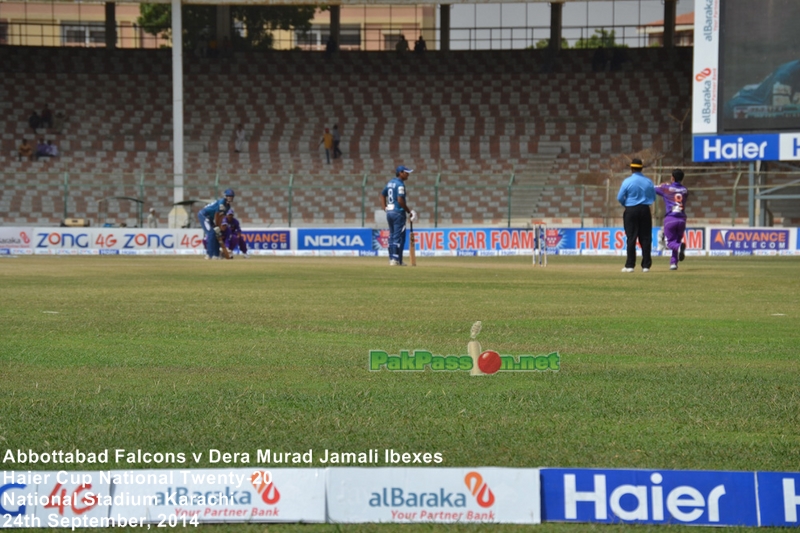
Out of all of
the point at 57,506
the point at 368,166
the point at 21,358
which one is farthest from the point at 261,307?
the point at 368,166

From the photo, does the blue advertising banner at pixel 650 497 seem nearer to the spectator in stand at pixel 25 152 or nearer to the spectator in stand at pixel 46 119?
the spectator in stand at pixel 25 152

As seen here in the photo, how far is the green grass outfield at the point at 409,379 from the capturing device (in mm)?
5348

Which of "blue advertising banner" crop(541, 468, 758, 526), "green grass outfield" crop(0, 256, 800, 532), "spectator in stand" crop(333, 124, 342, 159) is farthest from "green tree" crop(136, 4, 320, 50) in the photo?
"blue advertising banner" crop(541, 468, 758, 526)

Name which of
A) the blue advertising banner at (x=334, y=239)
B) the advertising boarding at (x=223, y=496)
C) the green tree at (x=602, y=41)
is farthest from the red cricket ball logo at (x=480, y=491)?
the green tree at (x=602, y=41)

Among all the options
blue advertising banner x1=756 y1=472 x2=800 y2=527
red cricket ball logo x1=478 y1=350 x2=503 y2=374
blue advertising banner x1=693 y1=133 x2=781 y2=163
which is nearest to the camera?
blue advertising banner x1=756 y1=472 x2=800 y2=527

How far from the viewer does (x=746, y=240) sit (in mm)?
34156

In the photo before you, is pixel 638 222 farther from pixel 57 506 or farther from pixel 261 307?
pixel 57 506

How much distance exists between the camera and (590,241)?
3556 cm

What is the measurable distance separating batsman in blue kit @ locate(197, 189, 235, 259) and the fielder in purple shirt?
38.0 ft

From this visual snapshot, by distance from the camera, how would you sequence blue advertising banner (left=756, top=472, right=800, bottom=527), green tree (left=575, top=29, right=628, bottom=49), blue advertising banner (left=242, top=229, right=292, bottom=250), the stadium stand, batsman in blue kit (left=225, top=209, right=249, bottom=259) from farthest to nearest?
green tree (left=575, top=29, right=628, bottom=49)
the stadium stand
blue advertising banner (left=242, top=229, right=292, bottom=250)
batsman in blue kit (left=225, top=209, right=249, bottom=259)
blue advertising banner (left=756, top=472, right=800, bottom=527)

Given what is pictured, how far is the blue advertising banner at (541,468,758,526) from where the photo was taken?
417cm

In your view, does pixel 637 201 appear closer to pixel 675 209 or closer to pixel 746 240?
pixel 675 209

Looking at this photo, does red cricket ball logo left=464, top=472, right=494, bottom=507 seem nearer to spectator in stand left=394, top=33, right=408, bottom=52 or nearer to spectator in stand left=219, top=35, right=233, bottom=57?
spectator in stand left=394, top=33, right=408, bottom=52

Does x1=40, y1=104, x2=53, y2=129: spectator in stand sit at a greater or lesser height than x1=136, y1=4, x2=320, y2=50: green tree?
lesser
